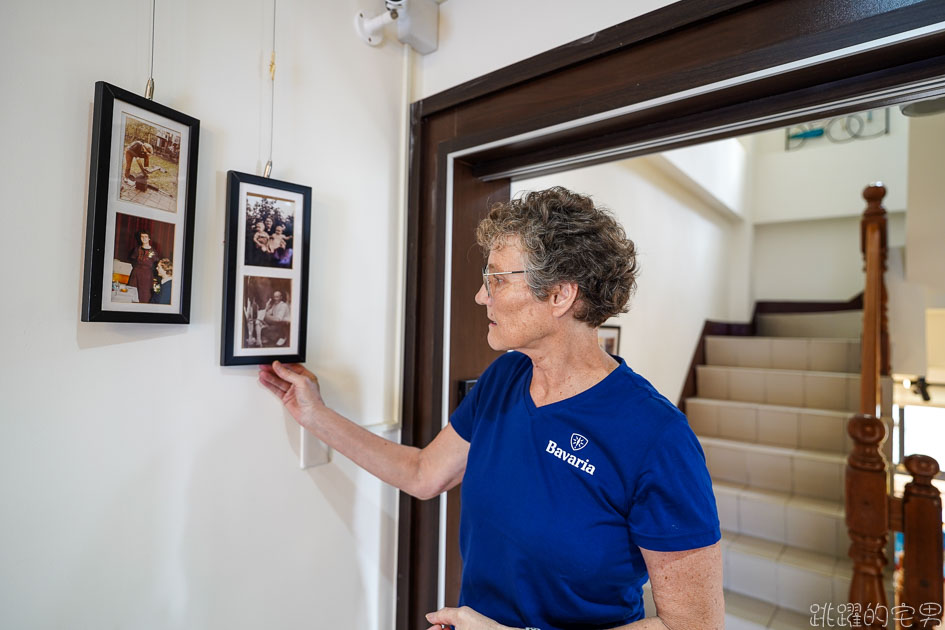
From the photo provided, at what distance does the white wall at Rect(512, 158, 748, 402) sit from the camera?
8.66 feet

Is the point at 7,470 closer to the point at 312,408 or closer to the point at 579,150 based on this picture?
the point at 312,408

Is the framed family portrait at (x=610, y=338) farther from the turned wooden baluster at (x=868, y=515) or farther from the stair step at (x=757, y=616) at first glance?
the stair step at (x=757, y=616)

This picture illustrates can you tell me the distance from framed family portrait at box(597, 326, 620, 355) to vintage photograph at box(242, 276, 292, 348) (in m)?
1.66

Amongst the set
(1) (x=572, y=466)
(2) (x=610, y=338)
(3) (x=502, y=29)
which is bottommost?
(1) (x=572, y=466)

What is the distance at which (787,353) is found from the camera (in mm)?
3990

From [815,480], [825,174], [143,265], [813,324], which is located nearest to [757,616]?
[815,480]

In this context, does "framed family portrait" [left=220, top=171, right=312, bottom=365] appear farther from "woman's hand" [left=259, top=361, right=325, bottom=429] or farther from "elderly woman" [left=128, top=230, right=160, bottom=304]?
"elderly woman" [left=128, top=230, right=160, bottom=304]

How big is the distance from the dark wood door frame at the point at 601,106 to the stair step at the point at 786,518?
2.22m

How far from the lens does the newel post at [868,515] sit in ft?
6.30

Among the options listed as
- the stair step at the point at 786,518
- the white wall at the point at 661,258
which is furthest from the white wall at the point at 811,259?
the stair step at the point at 786,518

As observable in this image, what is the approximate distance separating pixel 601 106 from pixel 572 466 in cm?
81

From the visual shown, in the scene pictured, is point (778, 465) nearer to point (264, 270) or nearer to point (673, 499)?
point (673, 499)

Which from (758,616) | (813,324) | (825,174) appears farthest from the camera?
(813,324)

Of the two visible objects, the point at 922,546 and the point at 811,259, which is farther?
the point at 811,259
